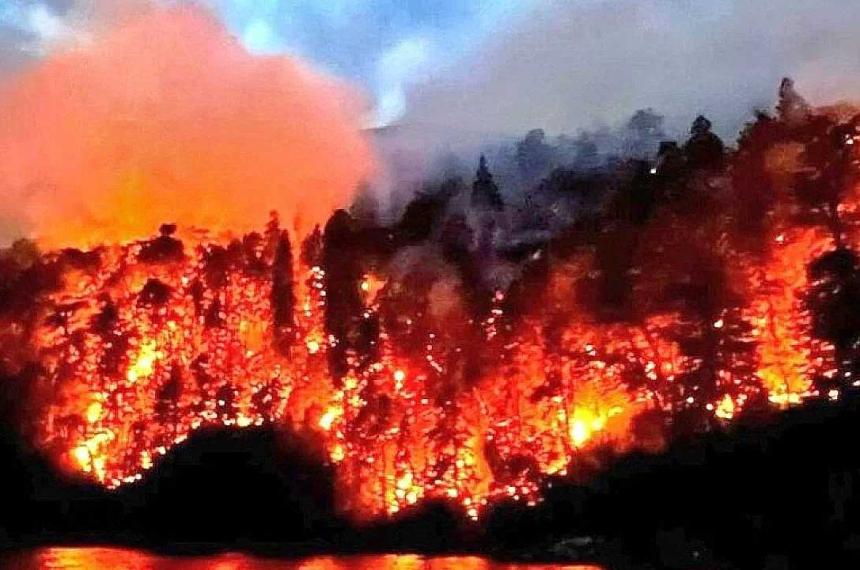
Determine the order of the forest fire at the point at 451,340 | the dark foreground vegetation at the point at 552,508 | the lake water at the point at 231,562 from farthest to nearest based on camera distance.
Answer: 1. the forest fire at the point at 451,340
2. the dark foreground vegetation at the point at 552,508
3. the lake water at the point at 231,562

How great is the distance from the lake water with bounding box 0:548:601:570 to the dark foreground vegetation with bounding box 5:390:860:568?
5.10 ft

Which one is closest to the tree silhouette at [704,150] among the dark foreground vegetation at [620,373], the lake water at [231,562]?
the dark foreground vegetation at [620,373]

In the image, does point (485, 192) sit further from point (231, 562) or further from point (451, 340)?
point (231, 562)

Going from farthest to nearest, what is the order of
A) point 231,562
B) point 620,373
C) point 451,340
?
point 451,340 → point 620,373 → point 231,562

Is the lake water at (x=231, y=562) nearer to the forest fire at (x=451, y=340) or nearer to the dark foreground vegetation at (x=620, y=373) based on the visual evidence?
the dark foreground vegetation at (x=620, y=373)

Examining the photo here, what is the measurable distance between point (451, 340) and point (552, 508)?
5949 millimetres

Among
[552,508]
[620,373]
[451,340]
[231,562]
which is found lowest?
[231,562]

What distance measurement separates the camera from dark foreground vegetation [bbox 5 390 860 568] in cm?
2627

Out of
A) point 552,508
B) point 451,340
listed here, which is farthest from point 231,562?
point 451,340

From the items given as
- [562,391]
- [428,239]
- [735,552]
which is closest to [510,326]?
[562,391]

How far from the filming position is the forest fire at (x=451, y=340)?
30.3m

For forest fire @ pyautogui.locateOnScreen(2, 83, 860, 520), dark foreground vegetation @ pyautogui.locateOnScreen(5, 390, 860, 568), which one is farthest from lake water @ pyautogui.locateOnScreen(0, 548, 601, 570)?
forest fire @ pyautogui.locateOnScreen(2, 83, 860, 520)

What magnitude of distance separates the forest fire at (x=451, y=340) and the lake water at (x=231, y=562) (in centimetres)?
362

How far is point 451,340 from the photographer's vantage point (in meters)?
33.5
